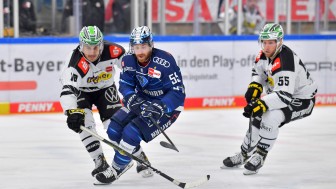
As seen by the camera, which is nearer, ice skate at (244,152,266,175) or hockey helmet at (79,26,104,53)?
hockey helmet at (79,26,104,53)

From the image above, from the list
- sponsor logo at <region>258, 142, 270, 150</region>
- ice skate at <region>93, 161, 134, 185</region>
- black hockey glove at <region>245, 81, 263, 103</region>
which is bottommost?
ice skate at <region>93, 161, 134, 185</region>

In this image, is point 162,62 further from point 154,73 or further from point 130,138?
point 130,138

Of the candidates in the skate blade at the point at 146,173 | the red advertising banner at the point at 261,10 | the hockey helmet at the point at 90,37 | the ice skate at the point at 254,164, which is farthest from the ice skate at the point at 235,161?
the red advertising banner at the point at 261,10

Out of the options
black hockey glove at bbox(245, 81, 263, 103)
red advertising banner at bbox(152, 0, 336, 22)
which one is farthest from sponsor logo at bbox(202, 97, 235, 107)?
black hockey glove at bbox(245, 81, 263, 103)

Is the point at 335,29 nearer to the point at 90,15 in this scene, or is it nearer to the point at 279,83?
the point at 90,15

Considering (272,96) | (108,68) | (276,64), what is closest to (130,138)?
(108,68)

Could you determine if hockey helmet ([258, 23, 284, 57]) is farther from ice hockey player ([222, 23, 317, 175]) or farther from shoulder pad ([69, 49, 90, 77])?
shoulder pad ([69, 49, 90, 77])

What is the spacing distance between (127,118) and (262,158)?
113 cm

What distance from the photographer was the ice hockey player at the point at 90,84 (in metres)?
5.90

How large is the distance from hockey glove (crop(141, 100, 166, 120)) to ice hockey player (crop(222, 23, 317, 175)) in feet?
2.64

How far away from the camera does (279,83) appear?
622cm

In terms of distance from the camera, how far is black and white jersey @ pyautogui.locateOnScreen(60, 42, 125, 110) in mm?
5941

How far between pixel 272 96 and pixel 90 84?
1.29 metres

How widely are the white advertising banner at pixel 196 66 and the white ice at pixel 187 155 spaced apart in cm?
43
